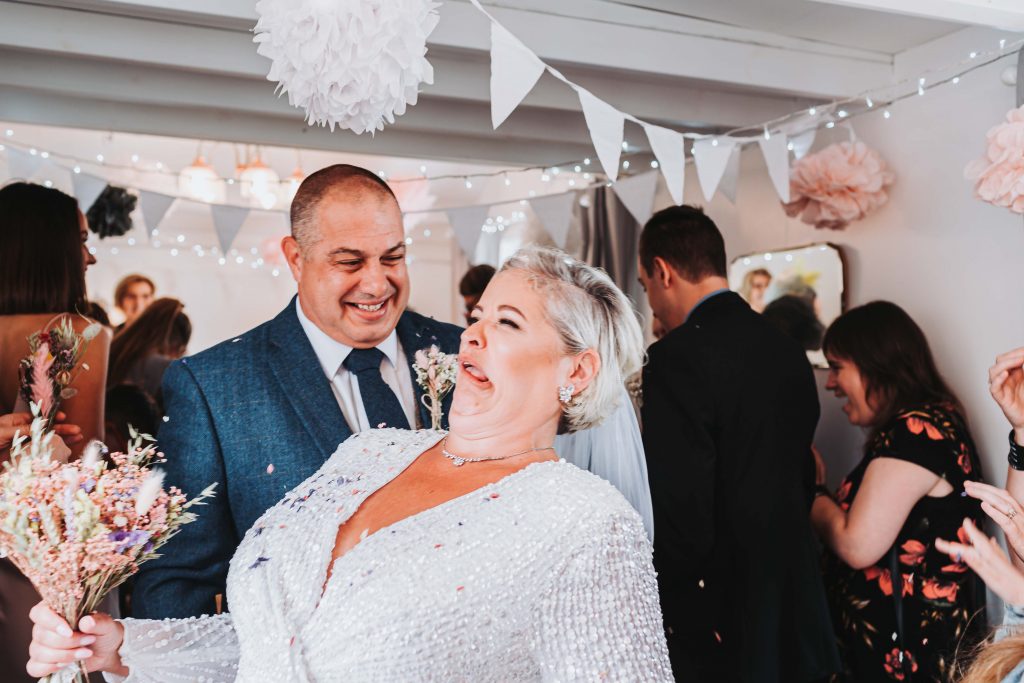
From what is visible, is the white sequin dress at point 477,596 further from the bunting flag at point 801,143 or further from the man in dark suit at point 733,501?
the bunting flag at point 801,143

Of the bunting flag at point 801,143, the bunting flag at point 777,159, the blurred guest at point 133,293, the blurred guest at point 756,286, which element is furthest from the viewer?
the blurred guest at point 133,293

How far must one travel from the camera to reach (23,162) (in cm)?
367

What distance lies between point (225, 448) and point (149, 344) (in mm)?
2854

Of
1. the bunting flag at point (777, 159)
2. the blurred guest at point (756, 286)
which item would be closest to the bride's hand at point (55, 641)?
the bunting flag at point (777, 159)

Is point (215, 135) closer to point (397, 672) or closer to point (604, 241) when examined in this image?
point (604, 241)

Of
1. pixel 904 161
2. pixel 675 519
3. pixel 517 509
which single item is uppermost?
pixel 904 161

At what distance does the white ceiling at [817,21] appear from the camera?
309cm

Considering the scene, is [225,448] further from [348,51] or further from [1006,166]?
[1006,166]

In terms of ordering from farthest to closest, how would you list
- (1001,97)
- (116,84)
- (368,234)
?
(116,84)
(1001,97)
(368,234)

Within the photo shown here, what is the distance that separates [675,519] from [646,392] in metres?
0.38

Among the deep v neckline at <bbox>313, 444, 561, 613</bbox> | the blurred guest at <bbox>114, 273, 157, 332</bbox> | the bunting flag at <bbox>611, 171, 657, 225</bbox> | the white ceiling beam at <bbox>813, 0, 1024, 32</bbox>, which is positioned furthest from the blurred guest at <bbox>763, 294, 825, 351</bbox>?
the blurred guest at <bbox>114, 273, 157, 332</bbox>

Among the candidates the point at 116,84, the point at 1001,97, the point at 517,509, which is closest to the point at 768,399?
the point at 1001,97

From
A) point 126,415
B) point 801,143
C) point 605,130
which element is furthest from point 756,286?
point 126,415

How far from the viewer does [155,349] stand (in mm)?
4562
